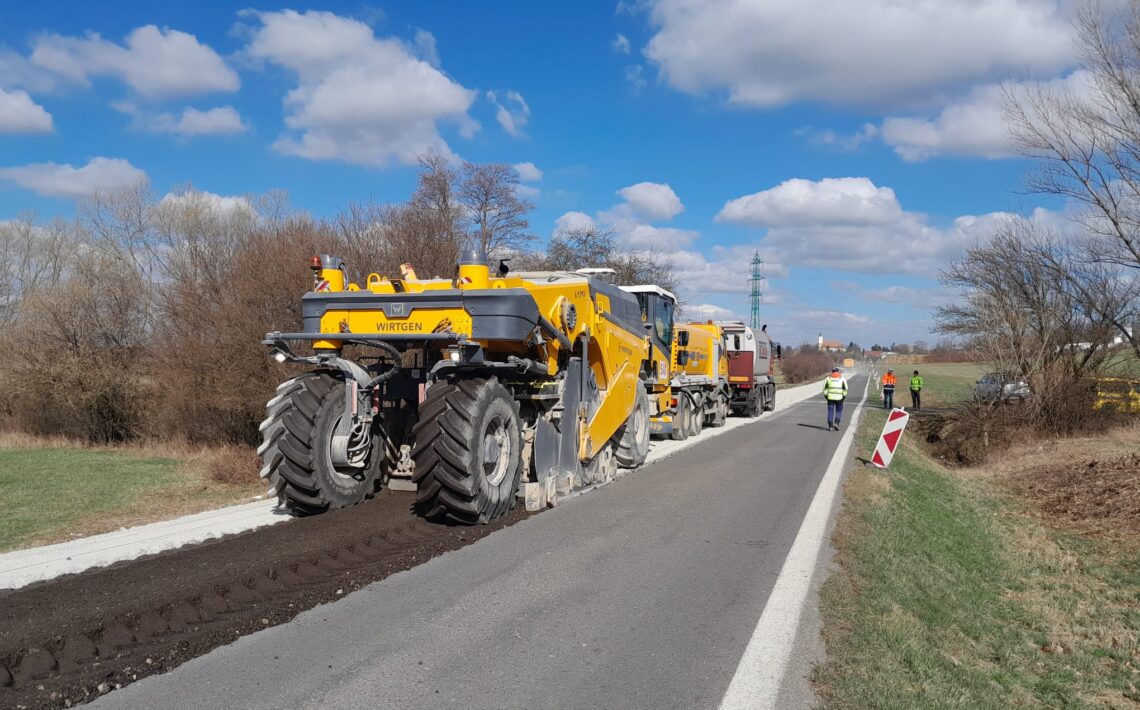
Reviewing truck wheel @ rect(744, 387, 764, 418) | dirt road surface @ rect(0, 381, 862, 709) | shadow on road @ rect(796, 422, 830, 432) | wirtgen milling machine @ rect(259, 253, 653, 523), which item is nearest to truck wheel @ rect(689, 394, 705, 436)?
shadow on road @ rect(796, 422, 830, 432)

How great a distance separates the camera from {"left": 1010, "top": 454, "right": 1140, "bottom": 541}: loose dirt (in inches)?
416

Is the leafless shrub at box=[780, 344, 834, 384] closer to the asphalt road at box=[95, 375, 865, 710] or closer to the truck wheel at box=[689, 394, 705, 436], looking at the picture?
the truck wheel at box=[689, 394, 705, 436]

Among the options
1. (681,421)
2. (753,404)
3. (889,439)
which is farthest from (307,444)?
(753,404)

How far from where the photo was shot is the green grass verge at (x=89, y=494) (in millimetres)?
8234

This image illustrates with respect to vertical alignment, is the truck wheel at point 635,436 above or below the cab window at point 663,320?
below

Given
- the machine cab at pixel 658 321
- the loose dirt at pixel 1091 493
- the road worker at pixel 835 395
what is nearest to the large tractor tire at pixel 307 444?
the machine cab at pixel 658 321

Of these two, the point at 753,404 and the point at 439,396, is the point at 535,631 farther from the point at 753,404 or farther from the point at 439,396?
the point at 753,404

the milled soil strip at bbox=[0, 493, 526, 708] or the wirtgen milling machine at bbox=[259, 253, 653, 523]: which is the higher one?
the wirtgen milling machine at bbox=[259, 253, 653, 523]

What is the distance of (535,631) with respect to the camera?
5027 mm

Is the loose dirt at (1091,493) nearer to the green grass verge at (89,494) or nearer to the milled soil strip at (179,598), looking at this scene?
the milled soil strip at (179,598)

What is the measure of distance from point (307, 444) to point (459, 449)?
5.66 ft

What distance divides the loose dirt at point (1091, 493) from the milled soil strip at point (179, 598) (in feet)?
28.7

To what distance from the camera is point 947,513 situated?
35.5 ft

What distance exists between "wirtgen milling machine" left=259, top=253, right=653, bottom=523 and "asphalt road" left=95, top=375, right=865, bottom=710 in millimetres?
818
